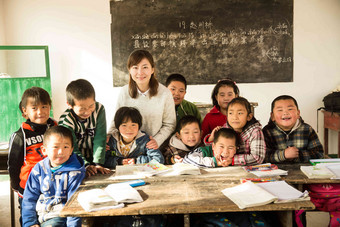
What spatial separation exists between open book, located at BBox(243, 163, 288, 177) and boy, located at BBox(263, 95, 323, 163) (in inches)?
9.1

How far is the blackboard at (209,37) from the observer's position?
187 inches

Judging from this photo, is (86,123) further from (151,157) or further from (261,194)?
(261,194)

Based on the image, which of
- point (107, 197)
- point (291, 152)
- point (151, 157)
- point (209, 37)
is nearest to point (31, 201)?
point (107, 197)

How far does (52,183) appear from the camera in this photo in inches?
71.0

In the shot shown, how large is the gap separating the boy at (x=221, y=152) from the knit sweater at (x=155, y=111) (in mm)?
363

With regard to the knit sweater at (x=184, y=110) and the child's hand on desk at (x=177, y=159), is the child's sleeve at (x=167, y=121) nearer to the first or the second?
the child's hand on desk at (x=177, y=159)

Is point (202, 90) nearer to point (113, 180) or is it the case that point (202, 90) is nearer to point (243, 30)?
Answer: point (243, 30)

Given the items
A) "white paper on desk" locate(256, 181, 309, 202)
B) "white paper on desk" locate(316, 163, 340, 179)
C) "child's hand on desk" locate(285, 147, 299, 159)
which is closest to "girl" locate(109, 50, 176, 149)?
"child's hand on desk" locate(285, 147, 299, 159)

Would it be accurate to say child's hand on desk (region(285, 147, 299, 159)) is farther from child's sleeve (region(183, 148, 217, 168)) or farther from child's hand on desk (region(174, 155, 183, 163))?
child's hand on desk (region(174, 155, 183, 163))

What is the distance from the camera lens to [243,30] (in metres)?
4.77

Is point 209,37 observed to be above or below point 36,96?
above

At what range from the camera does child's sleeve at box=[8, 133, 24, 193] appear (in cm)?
207

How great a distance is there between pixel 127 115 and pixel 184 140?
0.45 m

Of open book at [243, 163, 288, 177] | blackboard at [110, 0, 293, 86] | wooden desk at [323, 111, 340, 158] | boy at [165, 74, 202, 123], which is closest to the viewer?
open book at [243, 163, 288, 177]
